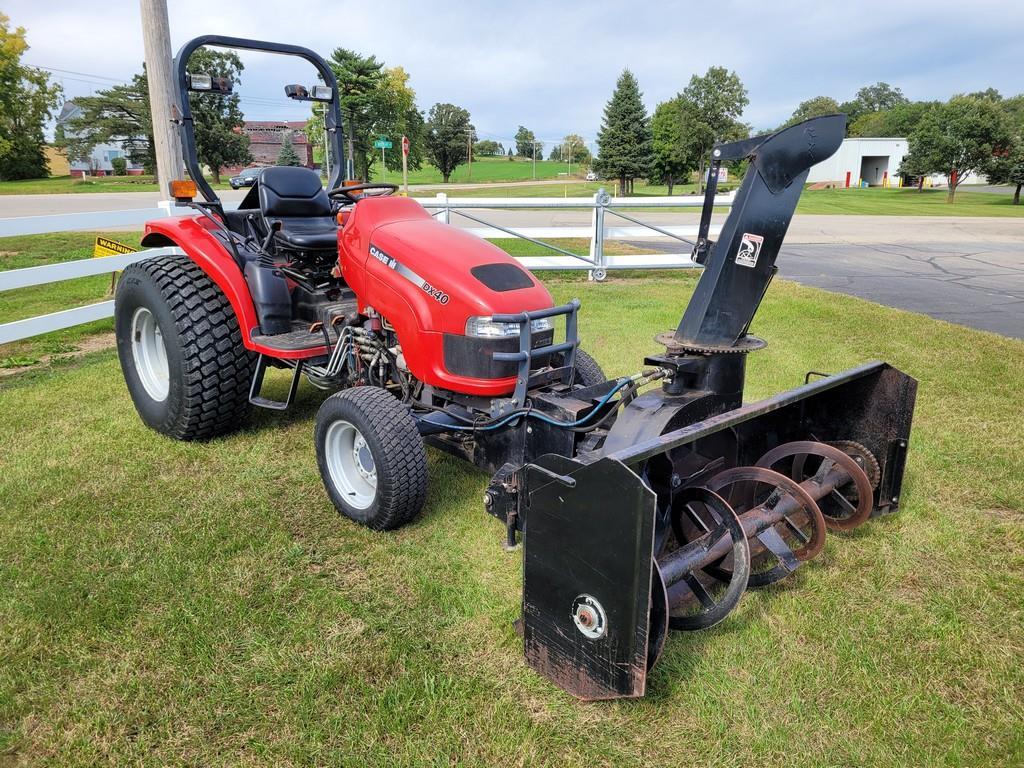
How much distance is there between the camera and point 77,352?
6.31 m

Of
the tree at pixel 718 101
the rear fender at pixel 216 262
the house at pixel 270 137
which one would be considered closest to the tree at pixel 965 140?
the tree at pixel 718 101

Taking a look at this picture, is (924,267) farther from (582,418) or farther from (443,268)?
(443,268)

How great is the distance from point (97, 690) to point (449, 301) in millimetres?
1918

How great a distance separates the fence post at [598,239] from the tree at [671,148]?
36.4 m

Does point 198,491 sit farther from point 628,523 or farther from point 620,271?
point 620,271

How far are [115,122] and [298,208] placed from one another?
191 feet

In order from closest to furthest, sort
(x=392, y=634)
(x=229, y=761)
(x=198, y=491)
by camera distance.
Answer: (x=229, y=761)
(x=392, y=634)
(x=198, y=491)

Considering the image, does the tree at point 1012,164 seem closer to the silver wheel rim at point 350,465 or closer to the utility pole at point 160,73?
the utility pole at point 160,73

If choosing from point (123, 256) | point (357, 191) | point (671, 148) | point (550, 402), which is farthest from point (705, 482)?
point (671, 148)

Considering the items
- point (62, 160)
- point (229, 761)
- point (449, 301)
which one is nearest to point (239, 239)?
point (449, 301)

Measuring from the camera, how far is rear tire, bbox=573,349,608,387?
3.83 m

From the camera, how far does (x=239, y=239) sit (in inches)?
166

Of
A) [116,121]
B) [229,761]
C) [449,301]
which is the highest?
[116,121]

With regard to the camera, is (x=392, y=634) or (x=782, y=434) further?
(x=782, y=434)
